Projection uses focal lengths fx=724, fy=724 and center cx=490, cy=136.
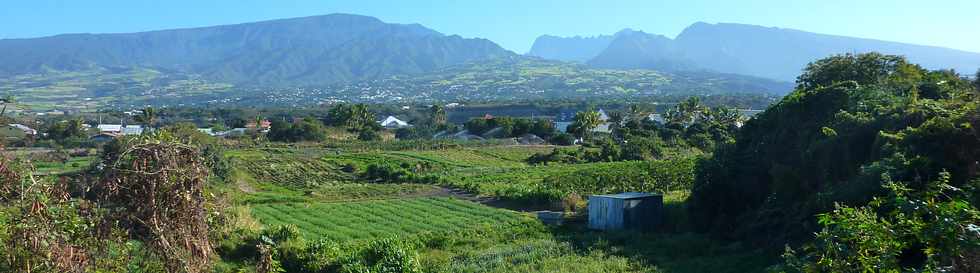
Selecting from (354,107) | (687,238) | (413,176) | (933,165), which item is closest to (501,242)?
(687,238)

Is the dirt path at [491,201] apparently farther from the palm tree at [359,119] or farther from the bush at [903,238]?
the palm tree at [359,119]

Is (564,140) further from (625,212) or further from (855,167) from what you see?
(855,167)

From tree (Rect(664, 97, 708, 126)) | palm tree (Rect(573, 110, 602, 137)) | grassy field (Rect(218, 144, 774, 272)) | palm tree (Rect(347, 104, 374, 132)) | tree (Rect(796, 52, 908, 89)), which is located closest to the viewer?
grassy field (Rect(218, 144, 774, 272))

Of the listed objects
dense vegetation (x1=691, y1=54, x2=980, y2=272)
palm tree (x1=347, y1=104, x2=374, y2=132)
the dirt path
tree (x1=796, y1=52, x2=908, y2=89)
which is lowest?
palm tree (x1=347, y1=104, x2=374, y2=132)

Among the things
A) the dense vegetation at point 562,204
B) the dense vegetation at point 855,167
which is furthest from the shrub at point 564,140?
the dense vegetation at point 855,167

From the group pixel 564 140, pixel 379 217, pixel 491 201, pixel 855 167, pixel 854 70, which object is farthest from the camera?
pixel 564 140

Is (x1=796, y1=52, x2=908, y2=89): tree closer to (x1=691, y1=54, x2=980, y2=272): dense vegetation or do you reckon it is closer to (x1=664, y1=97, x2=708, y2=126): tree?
(x1=691, y1=54, x2=980, y2=272): dense vegetation

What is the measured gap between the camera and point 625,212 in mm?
19906

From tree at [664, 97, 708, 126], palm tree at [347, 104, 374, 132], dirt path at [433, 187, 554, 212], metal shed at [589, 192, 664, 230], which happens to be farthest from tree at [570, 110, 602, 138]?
metal shed at [589, 192, 664, 230]

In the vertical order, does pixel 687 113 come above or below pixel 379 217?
below

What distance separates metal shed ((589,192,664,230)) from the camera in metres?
19.8

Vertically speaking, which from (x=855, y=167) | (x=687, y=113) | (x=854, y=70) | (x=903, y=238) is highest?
(x=854, y=70)

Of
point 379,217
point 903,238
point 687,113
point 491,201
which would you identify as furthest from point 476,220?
point 687,113

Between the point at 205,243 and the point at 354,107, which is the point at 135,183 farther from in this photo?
the point at 354,107
